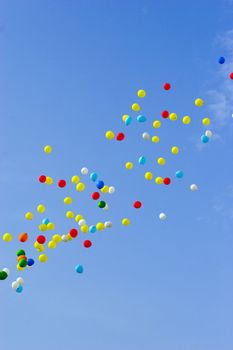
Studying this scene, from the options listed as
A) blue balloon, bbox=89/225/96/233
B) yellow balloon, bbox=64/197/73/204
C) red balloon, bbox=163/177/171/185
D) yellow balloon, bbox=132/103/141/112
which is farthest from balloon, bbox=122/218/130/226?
yellow balloon, bbox=132/103/141/112

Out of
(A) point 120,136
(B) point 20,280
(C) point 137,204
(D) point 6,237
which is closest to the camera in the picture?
(B) point 20,280

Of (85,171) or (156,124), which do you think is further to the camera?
(85,171)

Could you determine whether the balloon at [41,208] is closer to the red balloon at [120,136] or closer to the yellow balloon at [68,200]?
the yellow balloon at [68,200]

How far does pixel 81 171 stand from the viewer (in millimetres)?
11234

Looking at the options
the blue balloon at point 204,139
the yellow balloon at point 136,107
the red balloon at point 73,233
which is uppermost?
the blue balloon at point 204,139

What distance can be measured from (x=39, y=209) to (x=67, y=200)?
0.58 metres

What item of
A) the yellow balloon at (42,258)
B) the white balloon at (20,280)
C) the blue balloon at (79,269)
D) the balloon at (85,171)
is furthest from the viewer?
the balloon at (85,171)

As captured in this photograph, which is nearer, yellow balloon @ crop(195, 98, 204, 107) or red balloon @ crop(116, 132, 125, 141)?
yellow balloon @ crop(195, 98, 204, 107)

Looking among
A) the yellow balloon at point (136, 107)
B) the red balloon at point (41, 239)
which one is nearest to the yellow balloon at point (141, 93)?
the yellow balloon at point (136, 107)

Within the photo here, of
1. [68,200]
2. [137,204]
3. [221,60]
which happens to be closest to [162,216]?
[137,204]

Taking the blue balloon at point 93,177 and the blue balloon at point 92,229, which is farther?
the blue balloon at point 93,177

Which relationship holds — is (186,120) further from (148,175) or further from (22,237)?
(22,237)

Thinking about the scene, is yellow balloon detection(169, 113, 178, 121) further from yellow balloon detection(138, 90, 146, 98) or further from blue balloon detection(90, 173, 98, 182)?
Result: blue balloon detection(90, 173, 98, 182)

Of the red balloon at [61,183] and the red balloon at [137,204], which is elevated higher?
the red balloon at [137,204]
